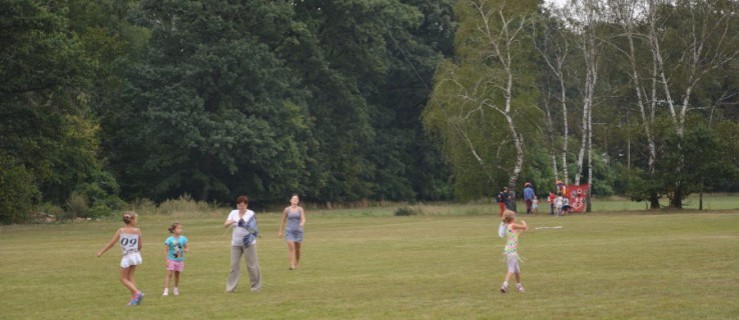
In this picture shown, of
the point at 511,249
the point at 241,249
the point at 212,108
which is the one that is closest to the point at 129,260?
the point at 241,249

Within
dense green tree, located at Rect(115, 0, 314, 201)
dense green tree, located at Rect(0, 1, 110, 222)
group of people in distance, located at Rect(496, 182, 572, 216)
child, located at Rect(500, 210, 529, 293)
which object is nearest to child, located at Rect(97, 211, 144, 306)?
child, located at Rect(500, 210, 529, 293)

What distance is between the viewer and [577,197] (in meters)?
63.6

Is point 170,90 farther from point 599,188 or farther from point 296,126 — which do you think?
point 599,188

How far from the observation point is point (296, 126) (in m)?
78.6

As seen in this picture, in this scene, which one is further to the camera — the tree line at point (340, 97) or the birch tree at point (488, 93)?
the birch tree at point (488, 93)

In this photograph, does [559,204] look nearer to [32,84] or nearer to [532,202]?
[532,202]

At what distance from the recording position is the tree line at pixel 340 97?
5841 centimetres

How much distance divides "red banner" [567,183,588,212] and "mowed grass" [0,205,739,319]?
848 inches

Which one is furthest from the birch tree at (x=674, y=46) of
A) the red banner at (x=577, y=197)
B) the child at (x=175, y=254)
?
the child at (x=175, y=254)

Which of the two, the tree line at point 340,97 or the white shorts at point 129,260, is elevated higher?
the tree line at point 340,97

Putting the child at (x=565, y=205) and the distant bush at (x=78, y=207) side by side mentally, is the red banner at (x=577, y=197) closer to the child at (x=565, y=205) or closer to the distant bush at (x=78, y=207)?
the child at (x=565, y=205)

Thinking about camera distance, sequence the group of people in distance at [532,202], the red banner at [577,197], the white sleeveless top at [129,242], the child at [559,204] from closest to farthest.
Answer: the white sleeveless top at [129,242] < the child at [559,204] < the group of people in distance at [532,202] < the red banner at [577,197]

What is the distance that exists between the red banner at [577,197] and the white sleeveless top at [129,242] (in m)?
45.7

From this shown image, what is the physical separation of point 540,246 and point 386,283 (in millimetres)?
11362
